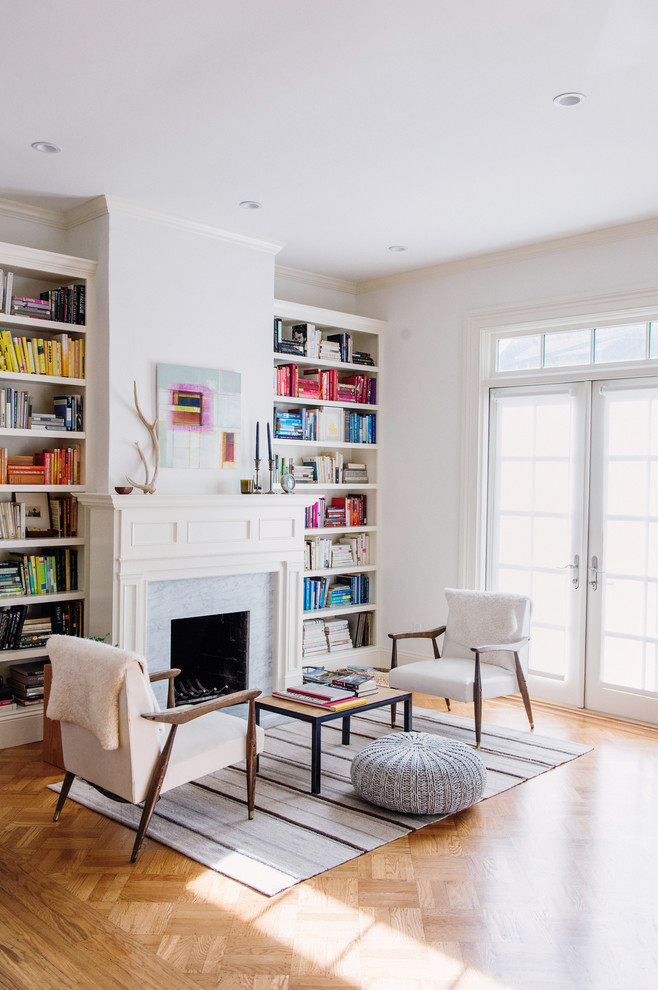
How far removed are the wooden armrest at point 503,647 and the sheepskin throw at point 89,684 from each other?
6.94 feet

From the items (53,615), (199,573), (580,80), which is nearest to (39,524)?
(53,615)

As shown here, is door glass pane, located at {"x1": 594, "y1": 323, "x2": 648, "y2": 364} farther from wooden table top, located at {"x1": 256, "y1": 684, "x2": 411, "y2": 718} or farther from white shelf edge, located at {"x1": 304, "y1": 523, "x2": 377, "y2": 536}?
wooden table top, located at {"x1": 256, "y1": 684, "x2": 411, "y2": 718}

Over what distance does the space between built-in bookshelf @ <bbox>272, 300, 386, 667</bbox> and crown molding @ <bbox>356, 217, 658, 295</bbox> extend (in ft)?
1.32

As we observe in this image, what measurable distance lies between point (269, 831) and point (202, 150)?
313cm

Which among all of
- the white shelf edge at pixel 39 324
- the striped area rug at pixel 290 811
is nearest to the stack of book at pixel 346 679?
the striped area rug at pixel 290 811

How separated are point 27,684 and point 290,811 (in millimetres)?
1751

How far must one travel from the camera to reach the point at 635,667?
5129mm

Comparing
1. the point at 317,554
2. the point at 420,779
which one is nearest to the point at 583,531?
the point at 317,554

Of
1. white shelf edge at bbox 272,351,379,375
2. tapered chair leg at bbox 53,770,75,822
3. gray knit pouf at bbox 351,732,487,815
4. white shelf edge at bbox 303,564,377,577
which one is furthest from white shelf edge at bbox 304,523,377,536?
tapered chair leg at bbox 53,770,75,822

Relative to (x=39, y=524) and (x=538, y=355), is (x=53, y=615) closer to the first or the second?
(x=39, y=524)

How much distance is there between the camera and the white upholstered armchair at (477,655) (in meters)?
4.59

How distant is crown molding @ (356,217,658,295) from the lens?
5043 mm

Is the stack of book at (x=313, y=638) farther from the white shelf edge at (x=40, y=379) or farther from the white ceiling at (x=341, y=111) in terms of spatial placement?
the white ceiling at (x=341, y=111)

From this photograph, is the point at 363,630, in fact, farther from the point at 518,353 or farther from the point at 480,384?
the point at 518,353
